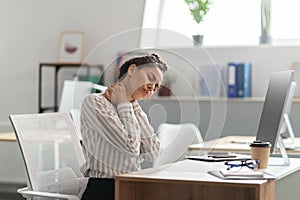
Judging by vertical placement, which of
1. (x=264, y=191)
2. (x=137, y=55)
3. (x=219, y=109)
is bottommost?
(x=264, y=191)

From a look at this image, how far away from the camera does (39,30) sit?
21.4ft

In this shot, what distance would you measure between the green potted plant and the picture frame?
1113mm

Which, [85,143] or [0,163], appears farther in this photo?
[0,163]

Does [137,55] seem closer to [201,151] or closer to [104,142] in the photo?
[104,142]

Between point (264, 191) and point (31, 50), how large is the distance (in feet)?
14.7

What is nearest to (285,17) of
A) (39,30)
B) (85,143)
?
(39,30)

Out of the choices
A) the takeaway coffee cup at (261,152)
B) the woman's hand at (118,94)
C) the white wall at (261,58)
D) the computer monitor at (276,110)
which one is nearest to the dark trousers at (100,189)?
the woman's hand at (118,94)

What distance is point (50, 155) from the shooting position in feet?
9.92

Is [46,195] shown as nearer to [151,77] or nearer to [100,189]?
[100,189]

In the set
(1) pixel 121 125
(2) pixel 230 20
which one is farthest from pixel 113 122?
(2) pixel 230 20

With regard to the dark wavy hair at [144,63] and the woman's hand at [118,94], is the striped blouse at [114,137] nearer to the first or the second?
the woman's hand at [118,94]

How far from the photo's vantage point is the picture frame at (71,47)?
633cm

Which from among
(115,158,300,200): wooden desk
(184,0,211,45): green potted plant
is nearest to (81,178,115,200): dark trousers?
(115,158,300,200): wooden desk

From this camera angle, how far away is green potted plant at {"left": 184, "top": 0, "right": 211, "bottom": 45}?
593 centimetres
